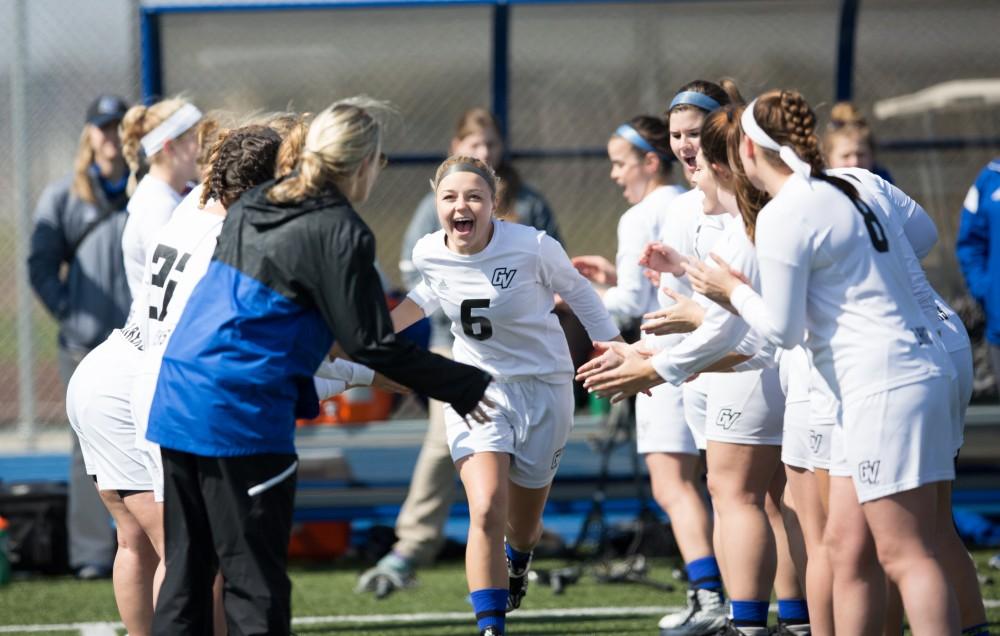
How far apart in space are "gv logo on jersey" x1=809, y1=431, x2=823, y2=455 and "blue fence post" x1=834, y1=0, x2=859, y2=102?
4533 mm

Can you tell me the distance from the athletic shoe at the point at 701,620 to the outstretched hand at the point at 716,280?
1.81 meters

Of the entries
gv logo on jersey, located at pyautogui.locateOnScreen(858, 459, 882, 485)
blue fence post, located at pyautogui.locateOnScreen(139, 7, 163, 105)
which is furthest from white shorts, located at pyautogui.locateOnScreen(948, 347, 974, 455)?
blue fence post, located at pyautogui.locateOnScreen(139, 7, 163, 105)

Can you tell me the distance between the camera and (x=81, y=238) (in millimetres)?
7750

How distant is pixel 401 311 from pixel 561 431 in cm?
74

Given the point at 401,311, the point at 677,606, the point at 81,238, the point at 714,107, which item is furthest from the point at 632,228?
the point at 81,238

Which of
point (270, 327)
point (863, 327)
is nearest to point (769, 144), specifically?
point (863, 327)

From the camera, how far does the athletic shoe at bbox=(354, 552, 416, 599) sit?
7.11m

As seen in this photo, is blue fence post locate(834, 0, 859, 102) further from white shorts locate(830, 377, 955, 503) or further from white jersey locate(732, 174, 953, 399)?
white shorts locate(830, 377, 955, 503)

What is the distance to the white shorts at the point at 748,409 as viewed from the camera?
4871 mm

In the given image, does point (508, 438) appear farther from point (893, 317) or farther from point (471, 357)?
point (893, 317)

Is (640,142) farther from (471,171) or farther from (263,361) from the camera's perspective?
(263,361)

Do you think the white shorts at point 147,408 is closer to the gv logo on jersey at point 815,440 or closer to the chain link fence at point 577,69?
the gv logo on jersey at point 815,440

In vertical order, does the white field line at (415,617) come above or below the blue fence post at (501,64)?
below

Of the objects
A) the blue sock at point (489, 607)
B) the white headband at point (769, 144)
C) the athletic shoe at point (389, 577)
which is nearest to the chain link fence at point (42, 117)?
the athletic shoe at point (389, 577)
